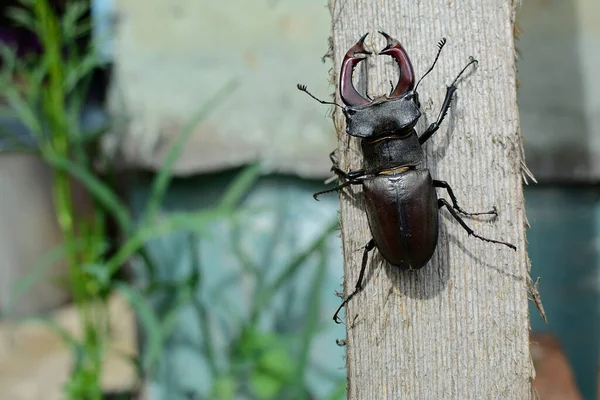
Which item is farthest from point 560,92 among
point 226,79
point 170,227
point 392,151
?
point 170,227

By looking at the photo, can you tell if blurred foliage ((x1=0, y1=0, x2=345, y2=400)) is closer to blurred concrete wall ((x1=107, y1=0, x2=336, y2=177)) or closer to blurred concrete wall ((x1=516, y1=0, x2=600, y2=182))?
blurred concrete wall ((x1=107, y1=0, x2=336, y2=177))

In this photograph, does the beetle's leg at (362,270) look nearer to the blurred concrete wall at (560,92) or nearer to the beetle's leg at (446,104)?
the beetle's leg at (446,104)

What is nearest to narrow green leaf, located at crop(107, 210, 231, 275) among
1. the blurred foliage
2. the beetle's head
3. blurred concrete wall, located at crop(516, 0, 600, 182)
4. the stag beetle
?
the blurred foliage

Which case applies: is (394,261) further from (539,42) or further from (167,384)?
(167,384)

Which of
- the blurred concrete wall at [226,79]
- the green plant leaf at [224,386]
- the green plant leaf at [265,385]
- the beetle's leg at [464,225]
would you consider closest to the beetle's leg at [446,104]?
the beetle's leg at [464,225]

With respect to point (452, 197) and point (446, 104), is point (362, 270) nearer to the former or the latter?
point (452, 197)

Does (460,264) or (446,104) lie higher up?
(446,104)
